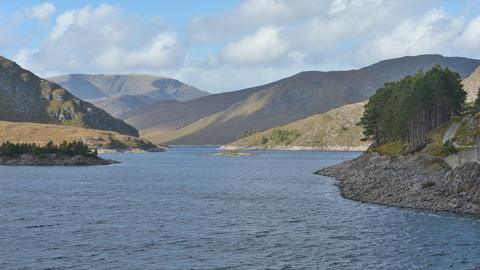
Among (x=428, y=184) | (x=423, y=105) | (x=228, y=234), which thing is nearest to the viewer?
(x=228, y=234)

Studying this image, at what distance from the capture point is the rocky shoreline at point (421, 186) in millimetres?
71250

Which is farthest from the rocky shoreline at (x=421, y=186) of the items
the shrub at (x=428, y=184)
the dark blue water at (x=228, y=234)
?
the dark blue water at (x=228, y=234)

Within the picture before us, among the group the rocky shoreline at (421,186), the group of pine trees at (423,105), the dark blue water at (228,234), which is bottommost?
the dark blue water at (228,234)

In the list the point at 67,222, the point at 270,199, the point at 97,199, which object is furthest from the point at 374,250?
the point at 97,199

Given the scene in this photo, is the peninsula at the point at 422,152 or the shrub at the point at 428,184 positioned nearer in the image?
the peninsula at the point at 422,152

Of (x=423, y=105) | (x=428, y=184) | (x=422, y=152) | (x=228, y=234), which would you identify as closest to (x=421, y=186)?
(x=428, y=184)

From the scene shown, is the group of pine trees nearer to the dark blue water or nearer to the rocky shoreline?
the rocky shoreline

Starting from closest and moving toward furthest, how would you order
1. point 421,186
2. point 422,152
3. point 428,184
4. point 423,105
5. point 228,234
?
point 228,234 < point 428,184 < point 421,186 < point 422,152 < point 423,105

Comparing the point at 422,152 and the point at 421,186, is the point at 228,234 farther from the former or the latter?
the point at 422,152

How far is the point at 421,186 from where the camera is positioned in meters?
81.8

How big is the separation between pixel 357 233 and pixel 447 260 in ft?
45.4

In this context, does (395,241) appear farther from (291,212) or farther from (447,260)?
(291,212)

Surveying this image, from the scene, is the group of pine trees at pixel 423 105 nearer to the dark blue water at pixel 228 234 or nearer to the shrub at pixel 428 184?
the shrub at pixel 428 184

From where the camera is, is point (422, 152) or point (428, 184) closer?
point (428, 184)
